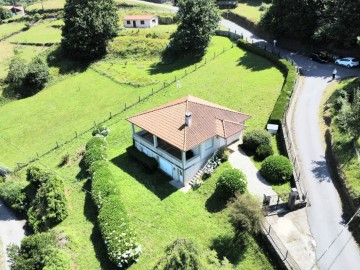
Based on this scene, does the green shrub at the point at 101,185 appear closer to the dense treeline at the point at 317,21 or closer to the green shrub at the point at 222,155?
the green shrub at the point at 222,155

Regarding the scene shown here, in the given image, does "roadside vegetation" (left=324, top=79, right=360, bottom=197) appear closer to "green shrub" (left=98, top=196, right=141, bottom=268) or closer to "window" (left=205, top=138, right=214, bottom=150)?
"window" (left=205, top=138, right=214, bottom=150)

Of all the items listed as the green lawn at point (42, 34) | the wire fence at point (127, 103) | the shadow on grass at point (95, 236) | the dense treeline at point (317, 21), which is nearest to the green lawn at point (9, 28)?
the green lawn at point (42, 34)

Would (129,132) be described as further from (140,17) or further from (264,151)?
(140,17)

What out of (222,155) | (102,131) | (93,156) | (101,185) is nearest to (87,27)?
(102,131)

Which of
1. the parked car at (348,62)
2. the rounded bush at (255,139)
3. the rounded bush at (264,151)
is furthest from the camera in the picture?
the parked car at (348,62)

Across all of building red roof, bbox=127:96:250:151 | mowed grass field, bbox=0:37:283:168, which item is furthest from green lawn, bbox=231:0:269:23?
building red roof, bbox=127:96:250:151

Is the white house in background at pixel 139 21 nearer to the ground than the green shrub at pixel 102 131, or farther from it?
farther from it

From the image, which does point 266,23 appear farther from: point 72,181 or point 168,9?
point 72,181

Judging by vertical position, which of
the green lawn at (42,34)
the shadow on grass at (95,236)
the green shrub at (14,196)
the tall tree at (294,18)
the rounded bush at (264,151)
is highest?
the tall tree at (294,18)
